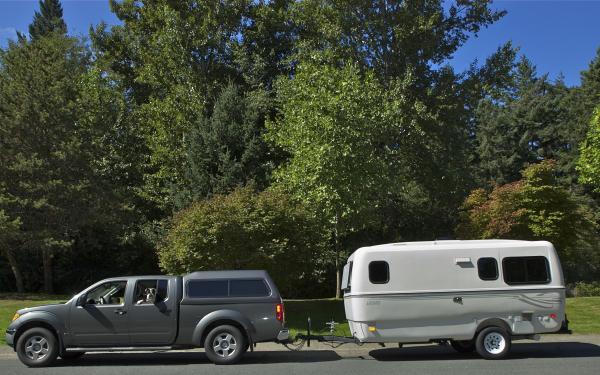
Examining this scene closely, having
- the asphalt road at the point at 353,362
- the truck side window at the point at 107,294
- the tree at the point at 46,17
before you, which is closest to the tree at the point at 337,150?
the asphalt road at the point at 353,362

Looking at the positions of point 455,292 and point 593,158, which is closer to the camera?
point 455,292

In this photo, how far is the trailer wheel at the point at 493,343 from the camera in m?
11.6

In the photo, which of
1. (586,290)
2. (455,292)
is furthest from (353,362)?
(586,290)

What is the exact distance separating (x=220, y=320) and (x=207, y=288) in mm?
724

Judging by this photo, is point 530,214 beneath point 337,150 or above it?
beneath

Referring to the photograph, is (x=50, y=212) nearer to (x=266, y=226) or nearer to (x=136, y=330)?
(x=266, y=226)

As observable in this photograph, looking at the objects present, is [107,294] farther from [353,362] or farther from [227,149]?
[227,149]

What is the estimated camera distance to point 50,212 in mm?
20969

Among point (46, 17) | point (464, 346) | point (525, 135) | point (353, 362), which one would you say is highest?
point (46, 17)

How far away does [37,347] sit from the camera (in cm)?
1131

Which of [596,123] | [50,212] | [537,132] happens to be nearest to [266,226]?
[50,212]

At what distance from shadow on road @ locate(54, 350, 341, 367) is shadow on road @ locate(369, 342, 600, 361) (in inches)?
50.4

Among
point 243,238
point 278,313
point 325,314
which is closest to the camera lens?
point 278,313

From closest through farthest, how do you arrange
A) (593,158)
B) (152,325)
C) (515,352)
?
(152,325) → (515,352) → (593,158)
